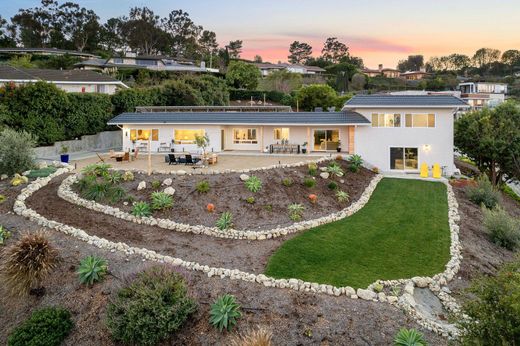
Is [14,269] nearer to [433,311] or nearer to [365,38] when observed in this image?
[433,311]

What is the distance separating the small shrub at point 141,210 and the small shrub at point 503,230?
1458 centimetres

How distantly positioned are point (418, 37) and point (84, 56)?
60.3 m

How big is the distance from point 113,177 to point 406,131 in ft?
63.9

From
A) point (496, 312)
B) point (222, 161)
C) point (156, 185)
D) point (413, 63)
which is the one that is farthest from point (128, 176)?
point (413, 63)

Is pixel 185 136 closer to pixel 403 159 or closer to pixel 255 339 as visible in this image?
pixel 403 159

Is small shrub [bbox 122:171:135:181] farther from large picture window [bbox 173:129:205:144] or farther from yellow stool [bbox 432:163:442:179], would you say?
yellow stool [bbox 432:163:442:179]

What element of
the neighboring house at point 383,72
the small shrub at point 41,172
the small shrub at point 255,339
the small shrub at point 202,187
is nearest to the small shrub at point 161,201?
the small shrub at point 202,187

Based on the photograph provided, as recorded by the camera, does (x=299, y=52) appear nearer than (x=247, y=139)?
No

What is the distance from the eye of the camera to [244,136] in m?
31.2

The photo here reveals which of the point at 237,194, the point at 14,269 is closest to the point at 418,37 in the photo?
the point at 237,194

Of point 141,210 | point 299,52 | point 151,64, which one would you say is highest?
point 299,52

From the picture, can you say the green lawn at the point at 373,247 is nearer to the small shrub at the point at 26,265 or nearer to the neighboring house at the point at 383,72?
the small shrub at the point at 26,265

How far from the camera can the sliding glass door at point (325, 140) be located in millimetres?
29531

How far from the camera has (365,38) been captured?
184ft
